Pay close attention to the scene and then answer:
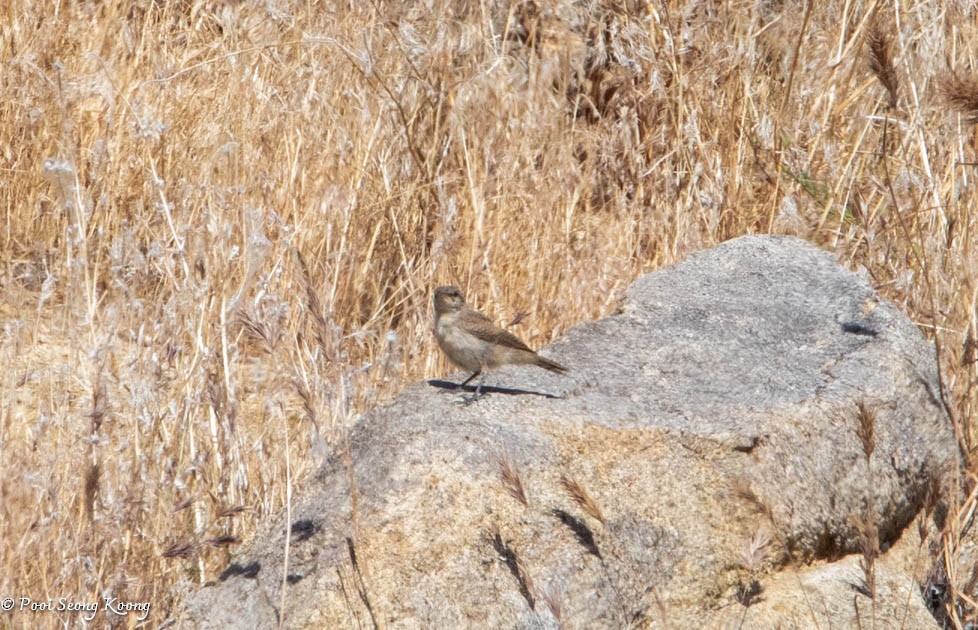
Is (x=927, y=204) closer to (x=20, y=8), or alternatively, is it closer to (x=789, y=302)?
(x=789, y=302)

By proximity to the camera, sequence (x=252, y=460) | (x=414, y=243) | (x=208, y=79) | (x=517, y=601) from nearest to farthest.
→ (x=517, y=601)
(x=252, y=460)
(x=414, y=243)
(x=208, y=79)

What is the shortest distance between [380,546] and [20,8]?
4476 mm

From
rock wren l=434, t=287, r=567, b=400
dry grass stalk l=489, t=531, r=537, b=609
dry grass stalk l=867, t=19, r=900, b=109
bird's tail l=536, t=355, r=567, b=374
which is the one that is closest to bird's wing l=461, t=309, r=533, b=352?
rock wren l=434, t=287, r=567, b=400

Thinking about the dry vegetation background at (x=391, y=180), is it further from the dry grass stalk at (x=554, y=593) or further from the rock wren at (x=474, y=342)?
the dry grass stalk at (x=554, y=593)

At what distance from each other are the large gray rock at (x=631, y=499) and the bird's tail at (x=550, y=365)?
0.03 metres

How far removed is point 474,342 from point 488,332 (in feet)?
0.20

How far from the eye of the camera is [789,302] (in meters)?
4.11

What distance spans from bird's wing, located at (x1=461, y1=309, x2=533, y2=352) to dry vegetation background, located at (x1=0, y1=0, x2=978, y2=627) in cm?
36

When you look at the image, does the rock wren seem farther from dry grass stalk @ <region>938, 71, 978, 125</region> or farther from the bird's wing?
dry grass stalk @ <region>938, 71, 978, 125</region>

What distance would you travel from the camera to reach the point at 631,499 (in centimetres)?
309

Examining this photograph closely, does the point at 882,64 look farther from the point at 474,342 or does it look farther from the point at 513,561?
the point at 474,342

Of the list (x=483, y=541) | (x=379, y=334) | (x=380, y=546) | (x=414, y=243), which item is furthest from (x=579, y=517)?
(x=414, y=243)

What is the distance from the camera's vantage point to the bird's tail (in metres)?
3.77

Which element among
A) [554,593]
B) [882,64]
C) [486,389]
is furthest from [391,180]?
[554,593]
